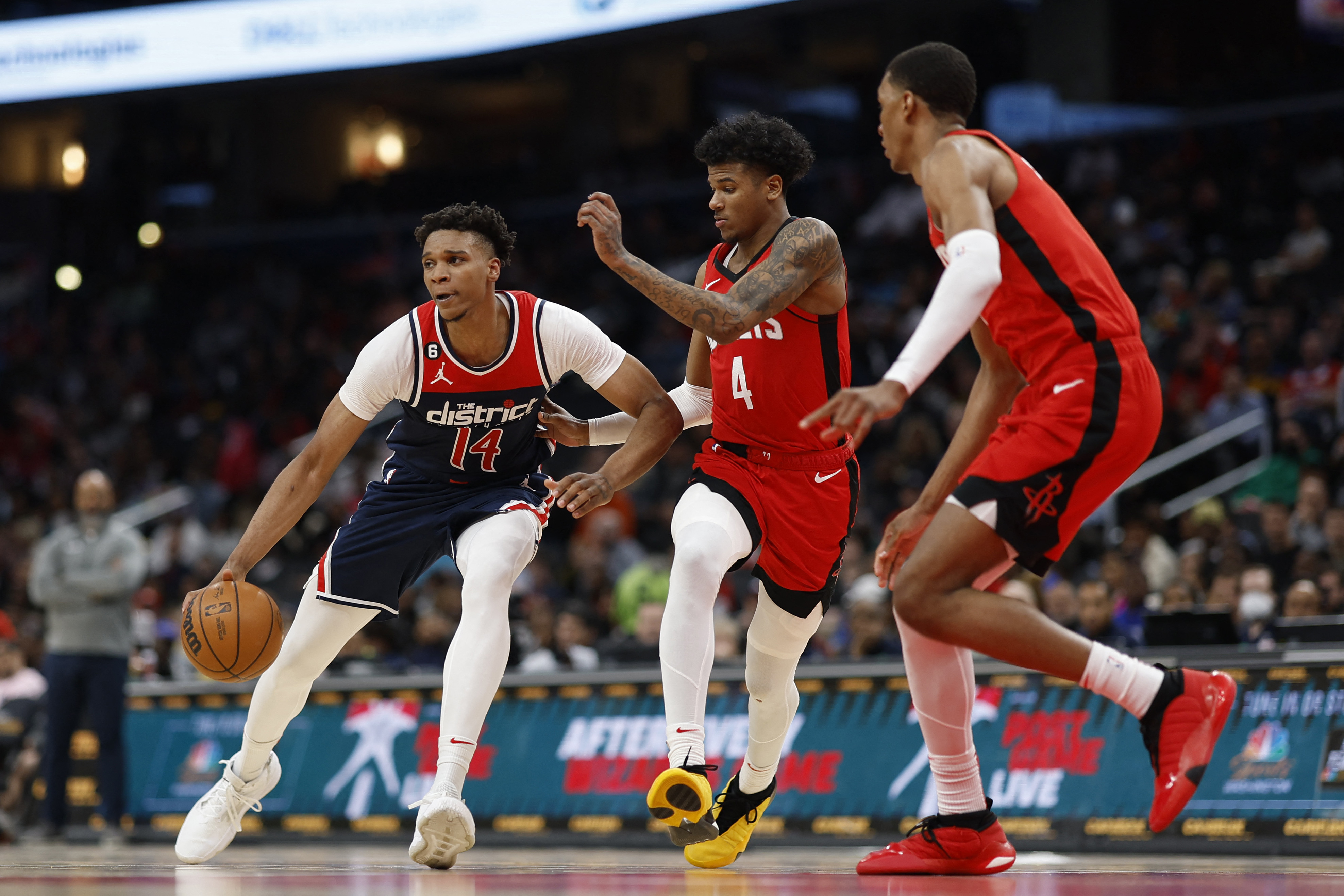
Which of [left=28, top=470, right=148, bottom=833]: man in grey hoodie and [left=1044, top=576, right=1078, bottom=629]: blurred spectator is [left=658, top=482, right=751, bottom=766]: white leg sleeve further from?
[left=28, top=470, right=148, bottom=833]: man in grey hoodie

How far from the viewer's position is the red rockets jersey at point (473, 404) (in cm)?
570

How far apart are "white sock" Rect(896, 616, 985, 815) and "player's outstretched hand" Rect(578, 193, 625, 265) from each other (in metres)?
1.51

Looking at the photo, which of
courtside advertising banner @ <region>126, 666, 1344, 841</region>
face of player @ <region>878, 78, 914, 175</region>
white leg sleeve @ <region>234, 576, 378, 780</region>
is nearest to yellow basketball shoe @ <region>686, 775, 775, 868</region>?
white leg sleeve @ <region>234, 576, 378, 780</region>

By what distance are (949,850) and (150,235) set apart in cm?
2131

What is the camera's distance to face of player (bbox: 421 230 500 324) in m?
5.62

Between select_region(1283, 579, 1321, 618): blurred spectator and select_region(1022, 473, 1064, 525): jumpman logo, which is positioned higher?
select_region(1022, 473, 1064, 525): jumpman logo

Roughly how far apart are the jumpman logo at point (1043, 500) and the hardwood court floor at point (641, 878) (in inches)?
39.9

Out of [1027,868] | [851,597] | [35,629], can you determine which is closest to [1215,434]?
[851,597]

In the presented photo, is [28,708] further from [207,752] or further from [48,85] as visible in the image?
[48,85]

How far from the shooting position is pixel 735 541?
17.4 feet

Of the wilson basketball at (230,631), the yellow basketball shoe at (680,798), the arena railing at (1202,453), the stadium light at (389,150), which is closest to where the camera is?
the yellow basketball shoe at (680,798)

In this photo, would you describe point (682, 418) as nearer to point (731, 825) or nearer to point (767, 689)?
point (767, 689)

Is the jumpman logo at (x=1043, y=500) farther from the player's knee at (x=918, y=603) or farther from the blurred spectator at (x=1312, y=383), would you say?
the blurred spectator at (x=1312, y=383)

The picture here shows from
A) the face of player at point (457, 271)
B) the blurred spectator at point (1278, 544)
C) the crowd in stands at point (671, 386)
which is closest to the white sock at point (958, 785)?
the face of player at point (457, 271)
